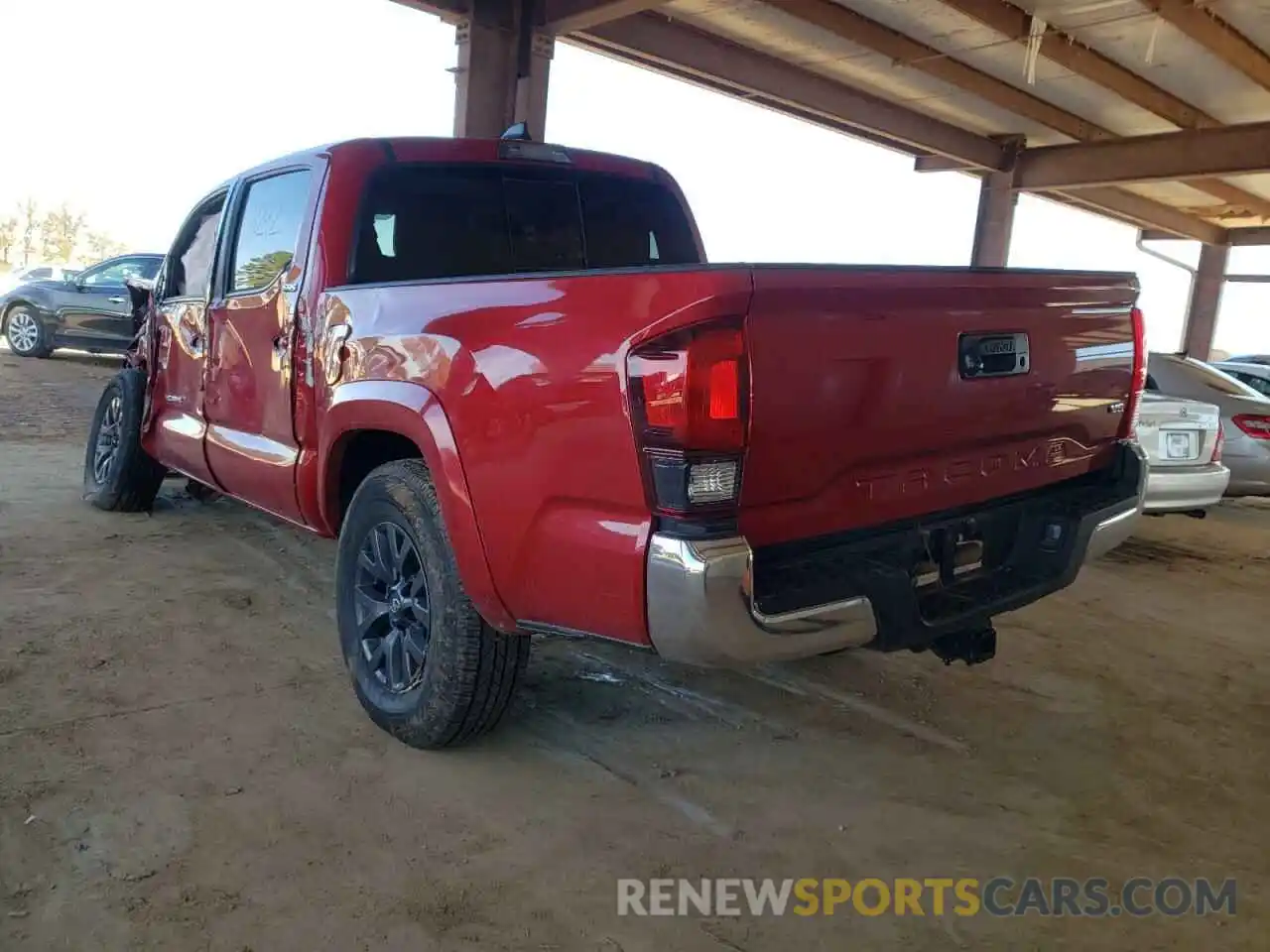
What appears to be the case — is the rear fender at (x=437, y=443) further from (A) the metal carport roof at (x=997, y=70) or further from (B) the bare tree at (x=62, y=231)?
(B) the bare tree at (x=62, y=231)

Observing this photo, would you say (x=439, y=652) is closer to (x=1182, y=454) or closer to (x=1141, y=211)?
(x=1182, y=454)

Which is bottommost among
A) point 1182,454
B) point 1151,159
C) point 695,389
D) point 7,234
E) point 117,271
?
point 1182,454

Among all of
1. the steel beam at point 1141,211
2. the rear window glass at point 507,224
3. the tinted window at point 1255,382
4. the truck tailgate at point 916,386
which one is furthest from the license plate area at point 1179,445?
the steel beam at point 1141,211

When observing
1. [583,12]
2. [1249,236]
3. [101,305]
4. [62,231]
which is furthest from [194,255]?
[62,231]

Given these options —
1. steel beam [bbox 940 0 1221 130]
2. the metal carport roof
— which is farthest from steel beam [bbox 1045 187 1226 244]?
steel beam [bbox 940 0 1221 130]

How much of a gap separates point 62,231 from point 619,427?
56.2m

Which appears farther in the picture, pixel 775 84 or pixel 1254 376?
pixel 775 84

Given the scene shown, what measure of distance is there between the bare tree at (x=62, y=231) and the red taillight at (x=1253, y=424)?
5164 centimetres

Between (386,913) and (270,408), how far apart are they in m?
2.12

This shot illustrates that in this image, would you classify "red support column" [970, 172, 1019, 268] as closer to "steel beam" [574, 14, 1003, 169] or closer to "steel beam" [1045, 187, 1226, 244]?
"steel beam" [574, 14, 1003, 169]

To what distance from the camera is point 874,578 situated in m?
2.41

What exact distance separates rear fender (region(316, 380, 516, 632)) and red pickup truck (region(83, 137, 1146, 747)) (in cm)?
1

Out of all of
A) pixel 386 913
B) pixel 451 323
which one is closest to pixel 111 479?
pixel 451 323

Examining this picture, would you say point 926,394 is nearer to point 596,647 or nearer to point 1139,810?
point 1139,810
